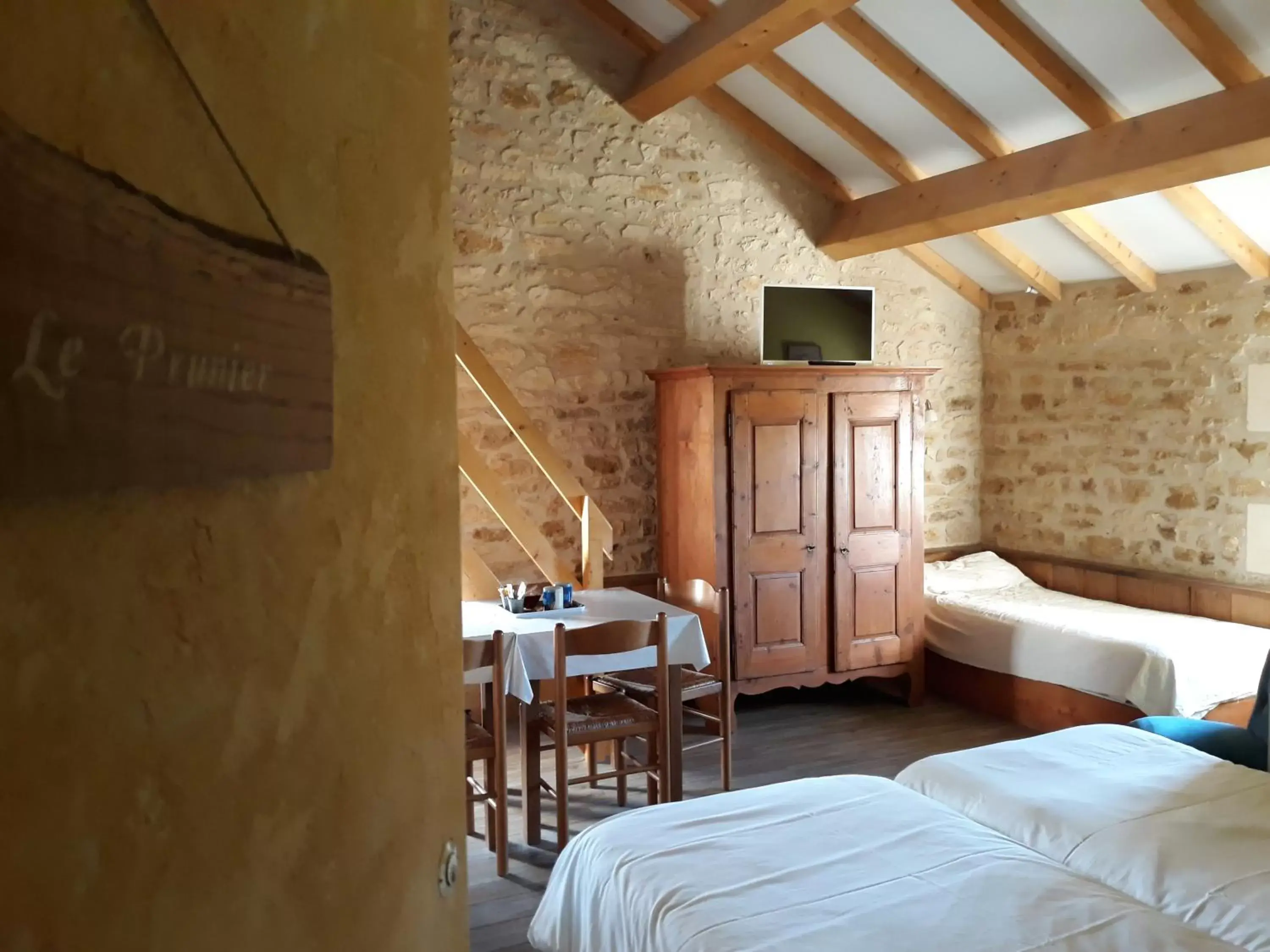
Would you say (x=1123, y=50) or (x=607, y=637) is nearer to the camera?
(x=607, y=637)

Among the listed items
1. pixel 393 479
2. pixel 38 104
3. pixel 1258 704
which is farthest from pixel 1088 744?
pixel 38 104

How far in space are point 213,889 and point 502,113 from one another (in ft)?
16.7

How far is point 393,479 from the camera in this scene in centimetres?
94

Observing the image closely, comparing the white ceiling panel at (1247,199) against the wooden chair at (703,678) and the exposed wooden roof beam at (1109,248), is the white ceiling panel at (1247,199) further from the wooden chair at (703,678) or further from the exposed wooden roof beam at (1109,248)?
the wooden chair at (703,678)

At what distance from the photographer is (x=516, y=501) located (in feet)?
17.4

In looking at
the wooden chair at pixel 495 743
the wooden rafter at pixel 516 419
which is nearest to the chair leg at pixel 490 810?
the wooden chair at pixel 495 743

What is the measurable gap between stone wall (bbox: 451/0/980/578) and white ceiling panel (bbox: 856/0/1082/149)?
149 cm

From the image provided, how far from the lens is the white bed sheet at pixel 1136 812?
214 centimetres

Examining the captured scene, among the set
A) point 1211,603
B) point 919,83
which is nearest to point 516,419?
point 919,83

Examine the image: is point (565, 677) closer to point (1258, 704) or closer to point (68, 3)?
point (1258, 704)

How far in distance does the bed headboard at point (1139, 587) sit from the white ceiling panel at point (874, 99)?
251cm

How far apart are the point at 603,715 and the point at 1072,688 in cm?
245

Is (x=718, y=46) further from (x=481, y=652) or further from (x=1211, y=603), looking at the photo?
(x=1211, y=603)

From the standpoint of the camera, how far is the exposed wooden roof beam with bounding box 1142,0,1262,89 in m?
3.56
